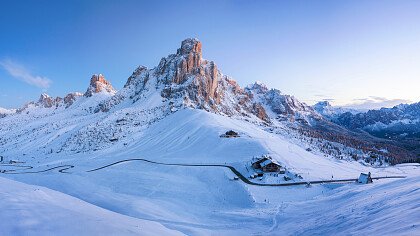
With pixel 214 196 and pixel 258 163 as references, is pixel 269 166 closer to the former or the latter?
pixel 258 163

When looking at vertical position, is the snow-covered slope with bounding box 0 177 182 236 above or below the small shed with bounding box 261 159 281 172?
above

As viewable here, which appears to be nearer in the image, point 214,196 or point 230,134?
point 214,196

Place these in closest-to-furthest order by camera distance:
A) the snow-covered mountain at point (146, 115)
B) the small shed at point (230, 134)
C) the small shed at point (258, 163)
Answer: the small shed at point (258, 163)
the small shed at point (230, 134)
the snow-covered mountain at point (146, 115)

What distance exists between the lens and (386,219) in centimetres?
1742

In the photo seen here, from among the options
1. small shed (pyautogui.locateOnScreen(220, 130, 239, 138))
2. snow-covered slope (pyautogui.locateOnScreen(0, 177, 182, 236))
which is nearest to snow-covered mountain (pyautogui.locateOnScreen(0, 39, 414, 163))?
small shed (pyautogui.locateOnScreen(220, 130, 239, 138))

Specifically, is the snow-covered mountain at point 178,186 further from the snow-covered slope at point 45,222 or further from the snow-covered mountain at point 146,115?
the snow-covered mountain at point 146,115

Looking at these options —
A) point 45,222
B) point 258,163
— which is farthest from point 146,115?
point 45,222

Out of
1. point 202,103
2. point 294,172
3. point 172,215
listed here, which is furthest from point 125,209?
point 202,103

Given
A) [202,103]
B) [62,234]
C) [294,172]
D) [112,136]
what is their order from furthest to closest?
[202,103] < [112,136] < [294,172] < [62,234]

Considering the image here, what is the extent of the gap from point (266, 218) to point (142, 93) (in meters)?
155

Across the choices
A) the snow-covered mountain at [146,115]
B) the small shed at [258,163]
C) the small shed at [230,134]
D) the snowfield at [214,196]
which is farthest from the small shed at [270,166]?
the snow-covered mountain at [146,115]

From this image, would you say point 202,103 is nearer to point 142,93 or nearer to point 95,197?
point 142,93

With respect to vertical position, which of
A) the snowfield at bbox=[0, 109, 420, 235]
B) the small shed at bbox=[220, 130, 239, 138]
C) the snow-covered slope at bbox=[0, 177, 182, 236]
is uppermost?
the small shed at bbox=[220, 130, 239, 138]

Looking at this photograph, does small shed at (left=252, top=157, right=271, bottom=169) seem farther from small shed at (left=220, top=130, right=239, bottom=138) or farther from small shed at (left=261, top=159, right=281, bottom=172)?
small shed at (left=220, top=130, right=239, bottom=138)
